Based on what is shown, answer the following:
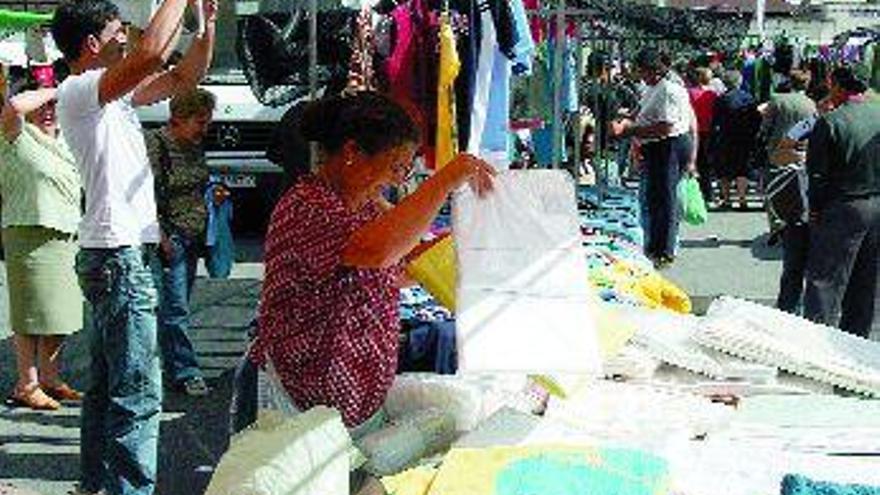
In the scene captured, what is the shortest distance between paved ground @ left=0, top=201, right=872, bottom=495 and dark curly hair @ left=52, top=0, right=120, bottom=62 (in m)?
1.60

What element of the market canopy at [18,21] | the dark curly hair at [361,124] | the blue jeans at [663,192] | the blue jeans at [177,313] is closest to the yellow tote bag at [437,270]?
the dark curly hair at [361,124]

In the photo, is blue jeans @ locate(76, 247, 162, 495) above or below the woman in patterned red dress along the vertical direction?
below

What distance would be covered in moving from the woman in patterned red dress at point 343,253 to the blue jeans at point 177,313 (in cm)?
372

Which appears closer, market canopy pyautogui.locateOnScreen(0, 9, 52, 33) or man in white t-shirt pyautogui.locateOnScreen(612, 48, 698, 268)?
man in white t-shirt pyautogui.locateOnScreen(612, 48, 698, 268)

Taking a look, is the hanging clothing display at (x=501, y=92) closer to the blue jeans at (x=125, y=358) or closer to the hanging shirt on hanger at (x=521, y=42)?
the hanging shirt on hanger at (x=521, y=42)

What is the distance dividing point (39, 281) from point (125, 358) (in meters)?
2.65

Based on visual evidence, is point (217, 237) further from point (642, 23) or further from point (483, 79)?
point (642, 23)

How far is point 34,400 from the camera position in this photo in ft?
22.4

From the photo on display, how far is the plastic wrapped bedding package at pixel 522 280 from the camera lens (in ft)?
12.3

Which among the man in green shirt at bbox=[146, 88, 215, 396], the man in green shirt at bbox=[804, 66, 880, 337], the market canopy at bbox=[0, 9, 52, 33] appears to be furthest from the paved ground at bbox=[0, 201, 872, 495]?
the market canopy at bbox=[0, 9, 52, 33]

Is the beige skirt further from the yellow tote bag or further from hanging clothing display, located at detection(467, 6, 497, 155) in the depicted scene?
the yellow tote bag

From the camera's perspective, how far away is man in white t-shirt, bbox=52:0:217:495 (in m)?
4.33

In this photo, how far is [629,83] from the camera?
19391 mm

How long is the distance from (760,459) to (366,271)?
108cm
